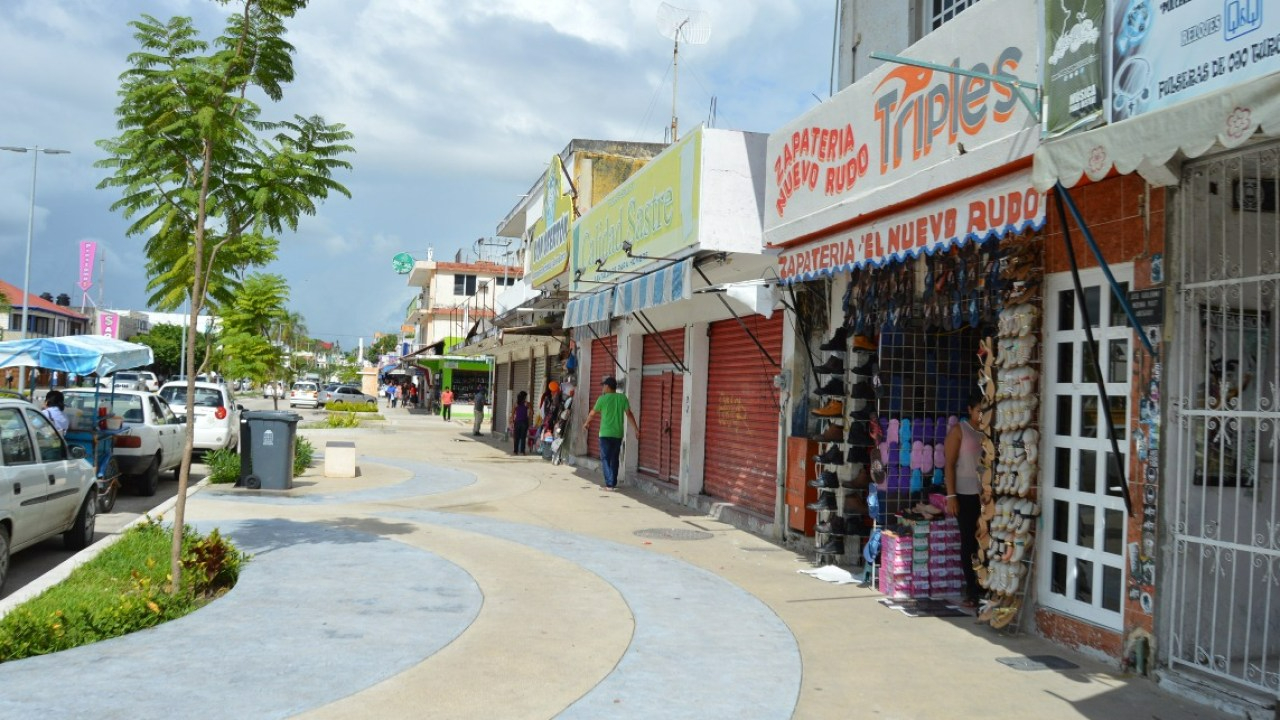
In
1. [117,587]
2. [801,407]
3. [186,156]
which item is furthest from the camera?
[801,407]

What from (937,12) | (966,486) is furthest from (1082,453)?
(937,12)

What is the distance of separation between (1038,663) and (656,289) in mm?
6706

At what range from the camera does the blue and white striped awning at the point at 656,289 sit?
36.6ft

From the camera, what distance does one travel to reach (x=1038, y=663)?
21.0ft

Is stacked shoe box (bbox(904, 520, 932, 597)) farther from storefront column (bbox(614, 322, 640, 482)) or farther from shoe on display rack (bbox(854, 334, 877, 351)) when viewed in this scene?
storefront column (bbox(614, 322, 640, 482))

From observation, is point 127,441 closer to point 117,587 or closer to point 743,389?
point 117,587

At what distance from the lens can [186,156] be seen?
25.8 ft

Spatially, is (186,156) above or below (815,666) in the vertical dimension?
above

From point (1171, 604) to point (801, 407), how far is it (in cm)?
548

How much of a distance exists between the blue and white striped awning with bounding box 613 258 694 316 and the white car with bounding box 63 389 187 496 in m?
6.72

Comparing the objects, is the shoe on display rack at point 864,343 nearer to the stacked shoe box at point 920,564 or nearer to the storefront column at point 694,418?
the stacked shoe box at point 920,564

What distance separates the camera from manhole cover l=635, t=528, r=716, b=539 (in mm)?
11469

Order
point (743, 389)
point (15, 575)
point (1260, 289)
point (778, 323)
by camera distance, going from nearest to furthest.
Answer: point (1260, 289)
point (15, 575)
point (778, 323)
point (743, 389)

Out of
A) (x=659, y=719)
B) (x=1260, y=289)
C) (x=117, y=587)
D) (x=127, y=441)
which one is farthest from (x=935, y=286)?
(x=127, y=441)
